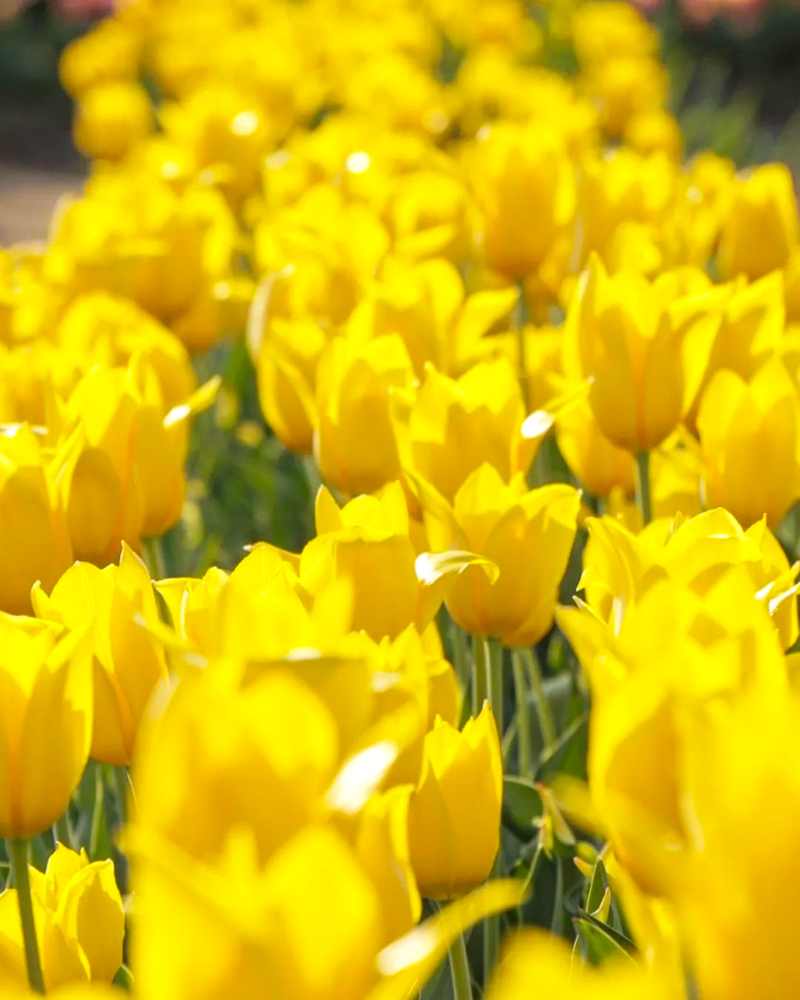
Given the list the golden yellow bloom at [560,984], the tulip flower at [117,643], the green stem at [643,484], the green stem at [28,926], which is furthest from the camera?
the green stem at [643,484]

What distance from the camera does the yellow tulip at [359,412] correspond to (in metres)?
1.40

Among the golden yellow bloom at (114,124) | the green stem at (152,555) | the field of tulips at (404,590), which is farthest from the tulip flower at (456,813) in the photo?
the golden yellow bloom at (114,124)

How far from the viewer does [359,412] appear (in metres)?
1.40

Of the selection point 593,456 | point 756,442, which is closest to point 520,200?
point 593,456

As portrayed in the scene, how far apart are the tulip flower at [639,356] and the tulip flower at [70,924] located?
2.16 ft

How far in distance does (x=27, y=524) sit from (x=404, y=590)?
1.07 ft

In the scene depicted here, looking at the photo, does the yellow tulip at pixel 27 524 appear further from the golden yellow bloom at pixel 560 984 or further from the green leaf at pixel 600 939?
the golden yellow bloom at pixel 560 984

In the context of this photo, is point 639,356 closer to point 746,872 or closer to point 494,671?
point 494,671

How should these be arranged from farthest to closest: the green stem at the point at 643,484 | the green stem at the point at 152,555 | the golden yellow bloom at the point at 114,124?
the golden yellow bloom at the point at 114,124
the green stem at the point at 152,555
the green stem at the point at 643,484

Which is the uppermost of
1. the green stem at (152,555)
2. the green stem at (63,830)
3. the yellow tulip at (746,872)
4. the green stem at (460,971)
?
the yellow tulip at (746,872)

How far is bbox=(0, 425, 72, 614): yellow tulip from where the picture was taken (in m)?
1.14

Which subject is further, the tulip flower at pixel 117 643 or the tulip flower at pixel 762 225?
the tulip flower at pixel 762 225

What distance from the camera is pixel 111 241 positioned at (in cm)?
222

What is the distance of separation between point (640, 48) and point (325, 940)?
4422mm
